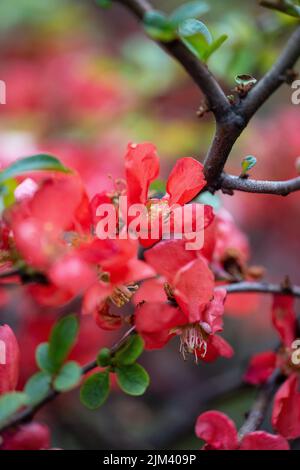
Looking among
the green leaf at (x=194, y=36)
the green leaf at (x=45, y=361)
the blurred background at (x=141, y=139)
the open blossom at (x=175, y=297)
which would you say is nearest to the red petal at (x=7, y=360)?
the green leaf at (x=45, y=361)

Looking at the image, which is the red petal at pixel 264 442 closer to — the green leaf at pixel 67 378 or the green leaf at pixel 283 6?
the green leaf at pixel 67 378

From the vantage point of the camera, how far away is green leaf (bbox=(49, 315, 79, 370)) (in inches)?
26.1

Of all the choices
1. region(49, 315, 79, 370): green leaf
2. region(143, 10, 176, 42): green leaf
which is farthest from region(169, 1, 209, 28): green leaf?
region(49, 315, 79, 370): green leaf

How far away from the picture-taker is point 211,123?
1742mm

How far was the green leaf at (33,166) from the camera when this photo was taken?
2.06ft

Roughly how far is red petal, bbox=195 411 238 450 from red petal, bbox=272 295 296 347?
0.55ft

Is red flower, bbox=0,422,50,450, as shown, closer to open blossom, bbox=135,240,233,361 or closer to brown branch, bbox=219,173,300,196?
open blossom, bbox=135,240,233,361

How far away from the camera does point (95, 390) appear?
27.3 inches

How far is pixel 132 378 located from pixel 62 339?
0.28ft

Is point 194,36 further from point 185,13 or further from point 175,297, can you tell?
point 175,297

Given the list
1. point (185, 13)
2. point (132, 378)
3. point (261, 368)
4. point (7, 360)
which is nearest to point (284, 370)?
point (261, 368)

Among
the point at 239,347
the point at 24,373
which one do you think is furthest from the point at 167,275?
the point at 239,347

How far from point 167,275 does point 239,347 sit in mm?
1316
